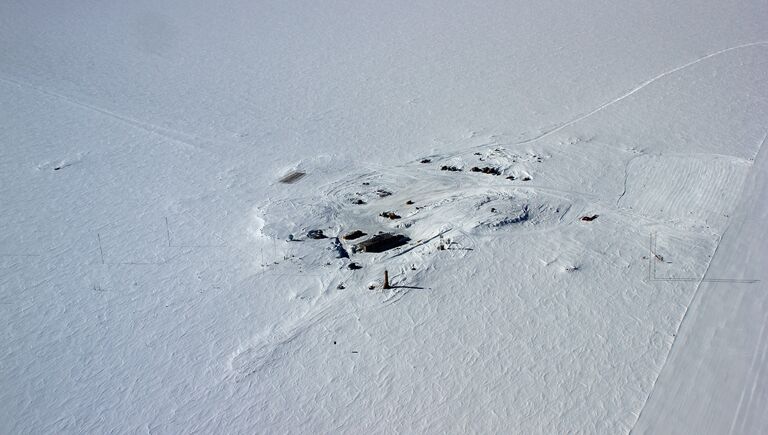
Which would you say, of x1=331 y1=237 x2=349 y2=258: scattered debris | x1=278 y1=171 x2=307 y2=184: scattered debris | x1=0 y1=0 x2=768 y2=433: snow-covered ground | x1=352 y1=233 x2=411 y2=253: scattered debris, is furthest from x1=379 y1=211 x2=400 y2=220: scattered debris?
x1=278 y1=171 x2=307 y2=184: scattered debris

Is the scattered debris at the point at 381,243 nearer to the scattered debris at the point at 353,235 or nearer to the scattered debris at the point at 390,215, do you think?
the scattered debris at the point at 353,235

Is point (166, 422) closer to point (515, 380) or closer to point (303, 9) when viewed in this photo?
point (515, 380)

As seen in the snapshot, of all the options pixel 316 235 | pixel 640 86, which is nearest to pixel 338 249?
pixel 316 235

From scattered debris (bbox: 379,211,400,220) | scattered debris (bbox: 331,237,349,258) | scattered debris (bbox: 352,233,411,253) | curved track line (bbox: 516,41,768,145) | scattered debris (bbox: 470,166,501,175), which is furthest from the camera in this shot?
curved track line (bbox: 516,41,768,145)

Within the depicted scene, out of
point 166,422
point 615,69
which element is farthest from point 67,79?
point 615,69

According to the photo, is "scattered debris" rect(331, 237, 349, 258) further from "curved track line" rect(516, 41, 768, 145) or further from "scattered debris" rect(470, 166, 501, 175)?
"curved track line" rect(516, 41, 768, 145)
